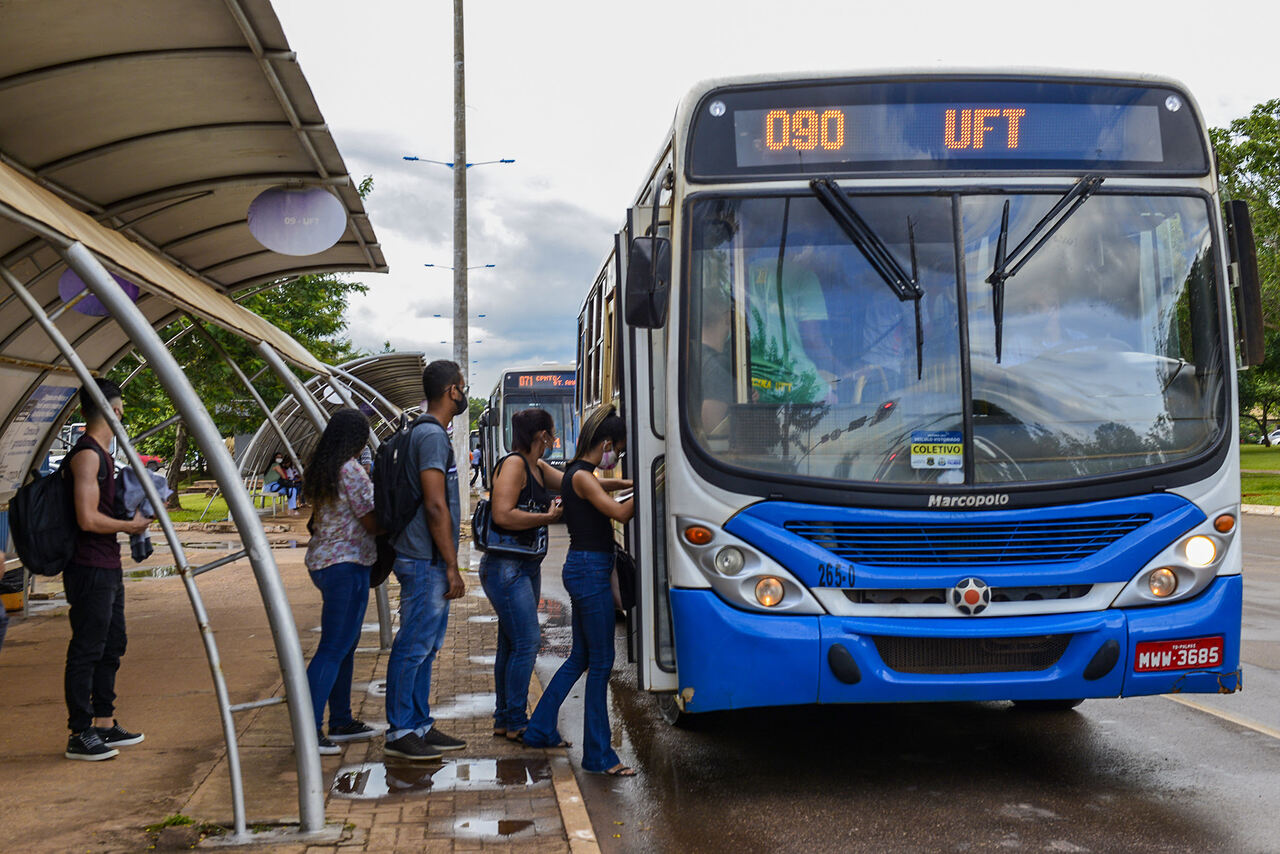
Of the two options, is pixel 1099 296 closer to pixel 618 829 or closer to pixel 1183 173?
pixel 1183 173

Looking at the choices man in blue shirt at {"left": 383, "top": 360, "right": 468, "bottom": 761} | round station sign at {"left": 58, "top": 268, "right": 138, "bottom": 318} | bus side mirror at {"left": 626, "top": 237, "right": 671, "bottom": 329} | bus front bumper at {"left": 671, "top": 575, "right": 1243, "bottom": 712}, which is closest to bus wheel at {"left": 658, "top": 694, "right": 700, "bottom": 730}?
man in blue shirt at {"left": 383, "top": 360, "right": 468, "bottom": 761}

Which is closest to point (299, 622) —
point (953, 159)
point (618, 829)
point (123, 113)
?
point (123, 113)

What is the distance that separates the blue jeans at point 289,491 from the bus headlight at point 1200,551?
94.9ft

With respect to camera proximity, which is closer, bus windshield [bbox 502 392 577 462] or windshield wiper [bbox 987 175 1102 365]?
windshield wiper [bbox 987 175 1102 365]

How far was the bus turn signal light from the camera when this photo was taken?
18.3 ft

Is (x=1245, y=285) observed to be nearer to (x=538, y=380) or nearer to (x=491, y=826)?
(x=491, y=826)

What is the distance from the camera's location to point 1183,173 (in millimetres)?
5949

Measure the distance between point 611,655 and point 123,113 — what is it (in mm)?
3789

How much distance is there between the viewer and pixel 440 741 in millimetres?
6383

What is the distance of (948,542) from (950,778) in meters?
1.35

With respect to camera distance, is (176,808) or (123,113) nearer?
(176,808)

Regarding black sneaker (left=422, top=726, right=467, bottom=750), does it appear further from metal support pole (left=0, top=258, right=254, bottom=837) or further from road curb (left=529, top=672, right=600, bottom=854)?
metal support pole (left=0, top=258, right=254, bottom=837)

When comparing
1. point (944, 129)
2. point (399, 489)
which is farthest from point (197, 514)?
point (944, 129)

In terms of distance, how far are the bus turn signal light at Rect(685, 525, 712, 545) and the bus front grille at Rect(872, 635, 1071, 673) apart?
833 mm
